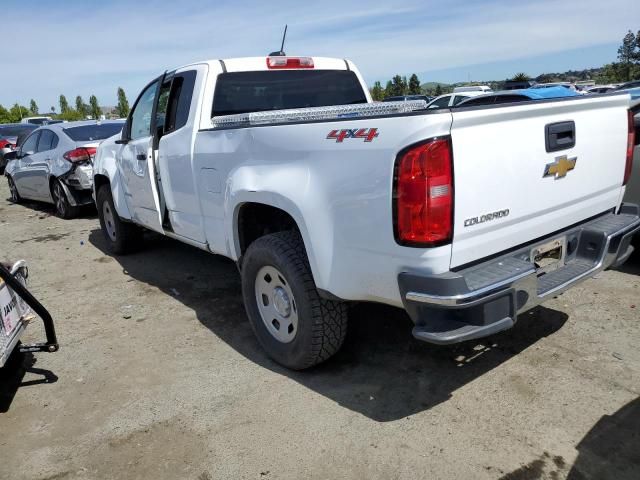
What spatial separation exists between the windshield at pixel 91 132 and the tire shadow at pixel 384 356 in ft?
15.9

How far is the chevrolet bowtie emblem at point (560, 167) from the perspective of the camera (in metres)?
2.81

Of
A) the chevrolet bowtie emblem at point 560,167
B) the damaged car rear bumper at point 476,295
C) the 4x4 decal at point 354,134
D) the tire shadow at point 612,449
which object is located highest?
the 4x4 decal at point 354,134

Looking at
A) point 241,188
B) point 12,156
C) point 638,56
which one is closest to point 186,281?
point 241,188

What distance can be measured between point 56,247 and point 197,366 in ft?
14.9

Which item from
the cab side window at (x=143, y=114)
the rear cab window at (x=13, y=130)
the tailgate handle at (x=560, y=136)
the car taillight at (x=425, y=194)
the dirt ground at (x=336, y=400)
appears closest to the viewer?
the car taillight at (x=425, y=194)

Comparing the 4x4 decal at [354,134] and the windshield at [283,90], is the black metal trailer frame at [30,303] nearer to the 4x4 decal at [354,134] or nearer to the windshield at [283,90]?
the windshield at [283,90]

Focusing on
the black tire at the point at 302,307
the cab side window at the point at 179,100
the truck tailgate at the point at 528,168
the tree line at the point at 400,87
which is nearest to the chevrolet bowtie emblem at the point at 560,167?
the truck tailgate at the point at 528,168

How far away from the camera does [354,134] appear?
2.63 m

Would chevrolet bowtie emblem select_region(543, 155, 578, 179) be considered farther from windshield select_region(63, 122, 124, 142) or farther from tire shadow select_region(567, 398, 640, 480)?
windshield select_region(63, 122, 124, 142)

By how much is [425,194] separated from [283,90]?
2.55 m

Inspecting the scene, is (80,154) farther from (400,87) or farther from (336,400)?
(400,87)

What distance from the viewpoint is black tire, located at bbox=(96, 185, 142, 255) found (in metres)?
6.16

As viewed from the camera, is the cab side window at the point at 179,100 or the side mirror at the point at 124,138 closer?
the cab side window at the point at 179,100

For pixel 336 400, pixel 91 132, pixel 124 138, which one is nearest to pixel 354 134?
pixel 336 400
